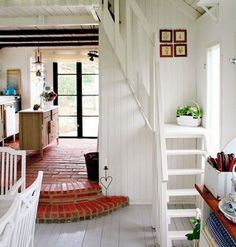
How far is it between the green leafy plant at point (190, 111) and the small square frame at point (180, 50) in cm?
79

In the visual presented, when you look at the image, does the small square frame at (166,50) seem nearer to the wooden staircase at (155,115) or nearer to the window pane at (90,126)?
the wooden staircase at (155,115)

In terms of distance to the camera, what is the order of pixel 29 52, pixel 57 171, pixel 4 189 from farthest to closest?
1. pixel 29 52
2. pixel 57 171
3. pixel 4 189

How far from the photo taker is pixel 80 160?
763 centimetres

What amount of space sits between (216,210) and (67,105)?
345 inches

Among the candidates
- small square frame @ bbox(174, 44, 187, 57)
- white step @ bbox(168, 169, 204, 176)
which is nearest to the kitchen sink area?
small square frame @ bbox(174, 44, 187, 57)

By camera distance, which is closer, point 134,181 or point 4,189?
point 4,189

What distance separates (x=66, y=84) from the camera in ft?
35.0

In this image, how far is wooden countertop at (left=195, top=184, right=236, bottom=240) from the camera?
2.01m

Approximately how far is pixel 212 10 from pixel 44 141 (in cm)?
443

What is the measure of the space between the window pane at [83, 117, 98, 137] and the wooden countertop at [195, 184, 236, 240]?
8.06 m

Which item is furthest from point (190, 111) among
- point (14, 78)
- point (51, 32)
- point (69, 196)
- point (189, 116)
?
point (14, 78)

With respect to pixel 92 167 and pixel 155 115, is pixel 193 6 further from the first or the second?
pixel 92 167

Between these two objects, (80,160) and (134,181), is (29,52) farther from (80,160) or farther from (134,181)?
(134,181)

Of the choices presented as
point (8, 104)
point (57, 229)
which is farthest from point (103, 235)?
point (8, 104)
